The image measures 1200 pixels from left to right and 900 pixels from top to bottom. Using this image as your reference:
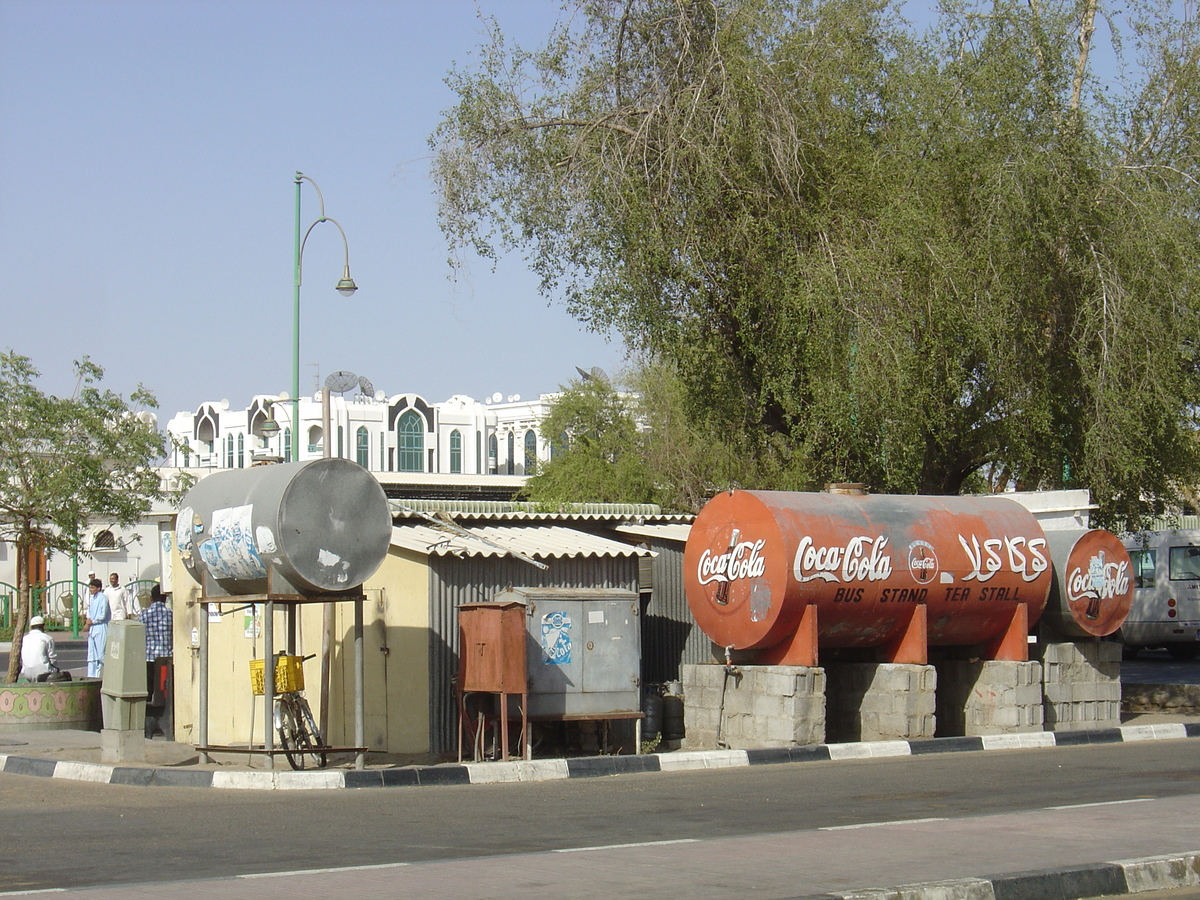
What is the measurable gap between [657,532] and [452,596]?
4005mm

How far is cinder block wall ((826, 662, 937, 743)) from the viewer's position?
1534cm

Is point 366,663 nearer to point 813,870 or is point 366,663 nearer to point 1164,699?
point 813,870

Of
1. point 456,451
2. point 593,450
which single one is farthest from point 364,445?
point 593,450

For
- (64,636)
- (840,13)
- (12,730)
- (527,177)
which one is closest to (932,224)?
(840,13)

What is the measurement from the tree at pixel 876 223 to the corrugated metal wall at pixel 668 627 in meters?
2.16

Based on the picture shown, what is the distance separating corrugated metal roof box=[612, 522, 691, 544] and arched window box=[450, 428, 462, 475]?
8234cm

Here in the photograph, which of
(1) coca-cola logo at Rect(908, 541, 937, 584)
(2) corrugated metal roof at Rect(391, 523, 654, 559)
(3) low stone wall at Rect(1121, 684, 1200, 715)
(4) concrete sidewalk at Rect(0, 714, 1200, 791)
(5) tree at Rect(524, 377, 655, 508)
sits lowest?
(3) low stone wall at Rect(1121, 684, 1200, 715)

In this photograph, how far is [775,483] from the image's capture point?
71.3ft

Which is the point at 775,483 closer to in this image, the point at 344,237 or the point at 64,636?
the point at 344,237

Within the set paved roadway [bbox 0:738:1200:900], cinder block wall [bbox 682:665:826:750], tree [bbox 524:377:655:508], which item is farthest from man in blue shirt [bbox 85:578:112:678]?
tree [bbox 524:377:655:508]

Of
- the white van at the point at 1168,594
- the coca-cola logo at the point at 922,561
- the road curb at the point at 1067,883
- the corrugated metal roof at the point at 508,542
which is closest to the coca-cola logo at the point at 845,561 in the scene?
the coca-cola logo at the point at 922,561

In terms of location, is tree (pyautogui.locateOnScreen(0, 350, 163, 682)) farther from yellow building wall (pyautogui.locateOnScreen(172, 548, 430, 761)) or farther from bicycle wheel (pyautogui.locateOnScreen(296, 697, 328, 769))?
bicycle wheel (pyautogui.locateOnScreen(296, 697, 328, 769))

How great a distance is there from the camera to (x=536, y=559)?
16.3 meters

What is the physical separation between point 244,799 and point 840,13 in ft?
40.1
